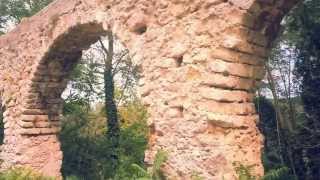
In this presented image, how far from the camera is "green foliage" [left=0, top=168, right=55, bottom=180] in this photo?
326 inches

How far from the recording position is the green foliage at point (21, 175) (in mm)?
8273

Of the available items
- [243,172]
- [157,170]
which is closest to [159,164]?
[157,170]

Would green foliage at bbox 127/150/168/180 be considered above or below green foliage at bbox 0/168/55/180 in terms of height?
above

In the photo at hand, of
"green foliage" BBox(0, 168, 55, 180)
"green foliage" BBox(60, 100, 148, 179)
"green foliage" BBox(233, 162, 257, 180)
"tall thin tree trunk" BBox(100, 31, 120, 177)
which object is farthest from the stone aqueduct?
"tall thin tree trunk" BBox(100, 31, 120, 177)

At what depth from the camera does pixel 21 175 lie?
8477 millimetres

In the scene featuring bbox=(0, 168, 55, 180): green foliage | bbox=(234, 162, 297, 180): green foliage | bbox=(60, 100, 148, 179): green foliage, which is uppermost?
bbox=(60, 100, 148, 179): green foliage

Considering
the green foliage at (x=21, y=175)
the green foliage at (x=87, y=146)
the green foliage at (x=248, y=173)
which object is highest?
the green foliage at (x=87, y=146)

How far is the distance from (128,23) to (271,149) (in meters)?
5.82

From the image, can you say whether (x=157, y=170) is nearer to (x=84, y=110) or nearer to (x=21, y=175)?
(x=21, y=175)

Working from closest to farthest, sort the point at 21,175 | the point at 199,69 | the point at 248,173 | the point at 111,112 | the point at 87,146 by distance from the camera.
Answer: the point at 248,173
the point at 199,69
the point at 21,175
the point at 87,146
the point at 111,112

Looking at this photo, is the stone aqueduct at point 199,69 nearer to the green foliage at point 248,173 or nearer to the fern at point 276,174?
the green foliage at point 248,173

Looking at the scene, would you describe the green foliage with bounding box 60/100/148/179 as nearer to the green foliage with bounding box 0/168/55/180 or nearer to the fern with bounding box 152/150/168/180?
the green foliage with bounding box 0/168/55/180

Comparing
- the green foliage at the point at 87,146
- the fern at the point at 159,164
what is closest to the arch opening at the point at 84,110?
the green foliage at the point at 87,146

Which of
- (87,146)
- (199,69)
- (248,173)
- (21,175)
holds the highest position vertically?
(199,69)
